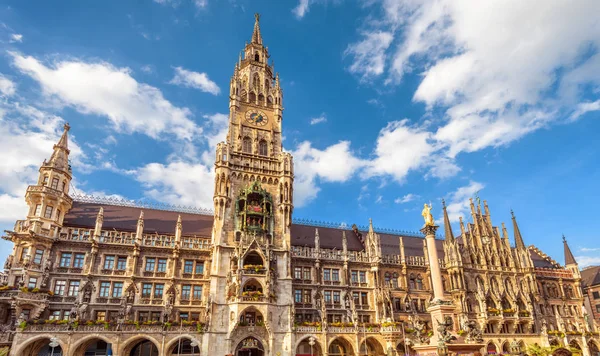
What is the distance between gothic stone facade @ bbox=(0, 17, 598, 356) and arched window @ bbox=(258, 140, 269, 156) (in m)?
0.23

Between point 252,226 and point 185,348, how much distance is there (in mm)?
16455

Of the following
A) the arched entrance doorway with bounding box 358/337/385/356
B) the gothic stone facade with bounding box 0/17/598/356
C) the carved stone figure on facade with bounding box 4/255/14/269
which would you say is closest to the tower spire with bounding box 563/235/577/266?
the gothic stone facade with bounding box 0/17/598/356

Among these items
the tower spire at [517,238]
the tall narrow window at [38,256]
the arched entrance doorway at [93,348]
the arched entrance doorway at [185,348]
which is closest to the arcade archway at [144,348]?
the arched entrance doorway at [185,348]

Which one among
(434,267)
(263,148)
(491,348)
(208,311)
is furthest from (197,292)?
(491,348)

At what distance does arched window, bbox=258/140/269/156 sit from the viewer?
2323 inches

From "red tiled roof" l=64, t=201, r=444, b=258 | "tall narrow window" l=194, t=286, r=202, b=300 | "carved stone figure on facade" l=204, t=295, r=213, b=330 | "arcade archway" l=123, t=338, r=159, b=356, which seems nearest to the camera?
"carved stone figure on facade" l=204, t=295, r=213, b=330

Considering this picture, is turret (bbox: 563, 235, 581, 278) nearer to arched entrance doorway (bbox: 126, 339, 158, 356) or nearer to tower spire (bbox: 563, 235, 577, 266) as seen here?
tower spire (bbox: 563, 235, 577, 266)

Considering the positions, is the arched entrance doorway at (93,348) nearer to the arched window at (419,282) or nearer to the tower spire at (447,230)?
the arched window at (419,282)

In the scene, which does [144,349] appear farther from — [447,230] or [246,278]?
[447,230]

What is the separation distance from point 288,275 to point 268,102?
1143 inches

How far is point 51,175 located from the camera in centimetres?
4838

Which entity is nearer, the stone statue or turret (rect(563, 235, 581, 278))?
the stone statue

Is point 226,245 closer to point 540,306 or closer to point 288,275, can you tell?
point 288,275

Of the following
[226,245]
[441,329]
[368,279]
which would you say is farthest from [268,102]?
[441,329]
